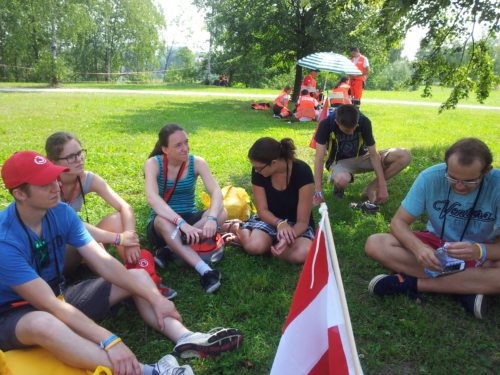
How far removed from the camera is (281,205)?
3.92 m

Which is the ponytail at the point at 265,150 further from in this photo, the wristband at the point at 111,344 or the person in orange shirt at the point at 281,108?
the person in orange shirt at the point at 281,108

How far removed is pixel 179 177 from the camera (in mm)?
3896

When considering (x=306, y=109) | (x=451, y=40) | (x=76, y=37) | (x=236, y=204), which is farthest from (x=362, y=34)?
(x=76, y=37)

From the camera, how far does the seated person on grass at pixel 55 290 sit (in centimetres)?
218

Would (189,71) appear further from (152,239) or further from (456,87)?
(152,239)

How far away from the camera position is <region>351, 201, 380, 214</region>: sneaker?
16.6 ft

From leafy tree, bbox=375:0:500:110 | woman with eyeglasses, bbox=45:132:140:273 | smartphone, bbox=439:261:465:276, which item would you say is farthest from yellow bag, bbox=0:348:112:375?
leafy tree, bbox=375:0:500:110

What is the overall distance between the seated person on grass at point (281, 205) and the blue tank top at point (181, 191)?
580mm

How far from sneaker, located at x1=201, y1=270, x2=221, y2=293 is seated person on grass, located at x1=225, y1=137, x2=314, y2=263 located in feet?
1.83

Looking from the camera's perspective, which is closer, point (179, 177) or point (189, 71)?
point (179, 177)

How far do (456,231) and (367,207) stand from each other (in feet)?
6.10

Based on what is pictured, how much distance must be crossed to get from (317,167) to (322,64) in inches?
217

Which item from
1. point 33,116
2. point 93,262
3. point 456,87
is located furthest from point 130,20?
point 93,262

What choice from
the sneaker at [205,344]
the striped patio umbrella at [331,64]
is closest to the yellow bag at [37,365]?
the sneaker at [205,344]
